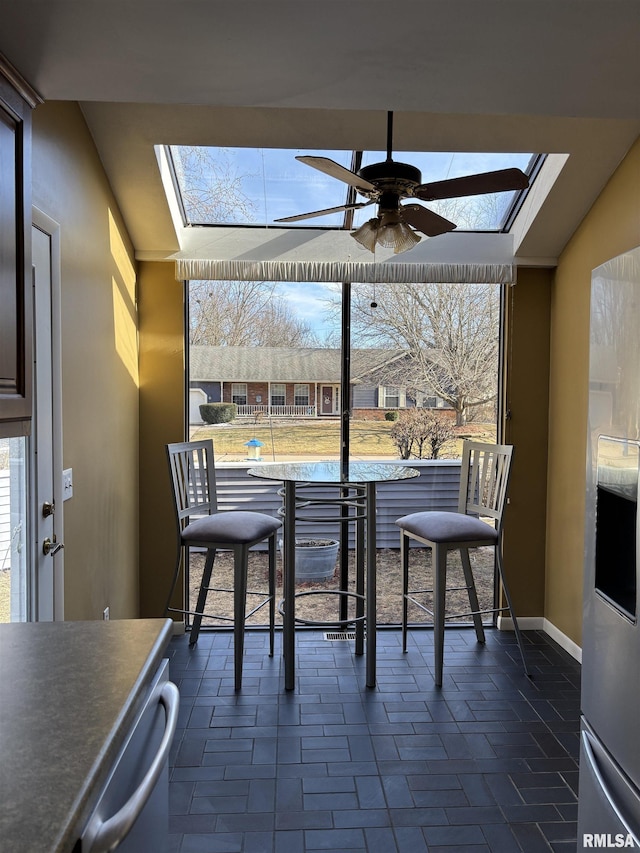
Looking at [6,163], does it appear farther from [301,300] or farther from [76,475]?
[301,300]

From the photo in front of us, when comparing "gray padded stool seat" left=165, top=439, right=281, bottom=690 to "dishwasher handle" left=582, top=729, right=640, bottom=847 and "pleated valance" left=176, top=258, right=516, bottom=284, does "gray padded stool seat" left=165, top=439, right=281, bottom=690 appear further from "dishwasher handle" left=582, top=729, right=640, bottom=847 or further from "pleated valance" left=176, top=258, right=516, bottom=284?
"dishwasher handle" left=582, top=729, right=640, bottom=847

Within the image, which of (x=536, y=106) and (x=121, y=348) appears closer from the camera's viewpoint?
(x=536, y=106)

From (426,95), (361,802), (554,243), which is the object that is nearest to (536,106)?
(426,95)

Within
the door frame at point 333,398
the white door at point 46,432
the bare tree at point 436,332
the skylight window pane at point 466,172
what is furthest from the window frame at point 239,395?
the white door at point 46,432

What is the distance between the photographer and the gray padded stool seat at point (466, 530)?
3.24m

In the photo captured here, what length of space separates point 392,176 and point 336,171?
0.22 meters

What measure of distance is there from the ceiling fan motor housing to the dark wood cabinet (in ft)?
3.75

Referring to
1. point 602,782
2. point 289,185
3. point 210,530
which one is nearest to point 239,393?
point 210,530

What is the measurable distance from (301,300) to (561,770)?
2.78 m

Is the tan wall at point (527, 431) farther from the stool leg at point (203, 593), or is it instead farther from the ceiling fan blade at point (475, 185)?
the stool leg at point (203, 593)

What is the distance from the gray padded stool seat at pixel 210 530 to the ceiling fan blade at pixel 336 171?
178 centimetres

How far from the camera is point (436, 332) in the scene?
3.91 metres

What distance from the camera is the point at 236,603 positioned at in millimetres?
3225

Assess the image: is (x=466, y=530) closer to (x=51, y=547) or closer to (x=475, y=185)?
(x=475, y=185)
